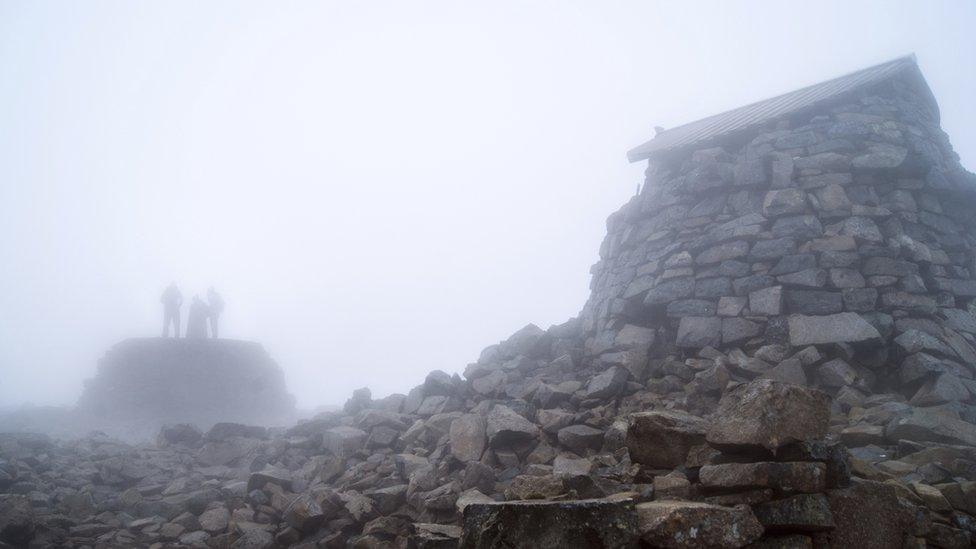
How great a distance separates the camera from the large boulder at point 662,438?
377cm

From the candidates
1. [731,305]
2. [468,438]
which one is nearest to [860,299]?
[731,305]

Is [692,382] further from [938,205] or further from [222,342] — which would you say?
[222,342]

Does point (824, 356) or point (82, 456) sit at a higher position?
point (824, 356)

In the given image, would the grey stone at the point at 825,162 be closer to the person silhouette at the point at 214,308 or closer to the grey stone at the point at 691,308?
the grey stone at the point at 691,308

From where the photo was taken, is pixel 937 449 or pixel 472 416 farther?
pixel 472 416

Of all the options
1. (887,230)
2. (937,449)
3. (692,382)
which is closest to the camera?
(937,449)

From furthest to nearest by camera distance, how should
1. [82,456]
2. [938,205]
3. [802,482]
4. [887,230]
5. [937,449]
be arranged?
[82,456] < [938,205] < [887,230] < [937,449] < [802,482]

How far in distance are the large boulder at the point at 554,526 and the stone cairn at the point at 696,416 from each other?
0.04 ft

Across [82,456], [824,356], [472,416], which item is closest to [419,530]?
[472,416]

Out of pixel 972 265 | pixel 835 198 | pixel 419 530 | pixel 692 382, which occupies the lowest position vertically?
pixel 419 530

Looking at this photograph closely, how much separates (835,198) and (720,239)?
1.52 meters

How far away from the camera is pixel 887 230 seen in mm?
6414

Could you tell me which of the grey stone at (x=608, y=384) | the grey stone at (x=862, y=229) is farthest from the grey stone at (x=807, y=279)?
the grey stone at (x=608, y=384)

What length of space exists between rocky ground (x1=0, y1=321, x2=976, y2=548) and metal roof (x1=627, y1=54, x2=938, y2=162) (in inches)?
139
